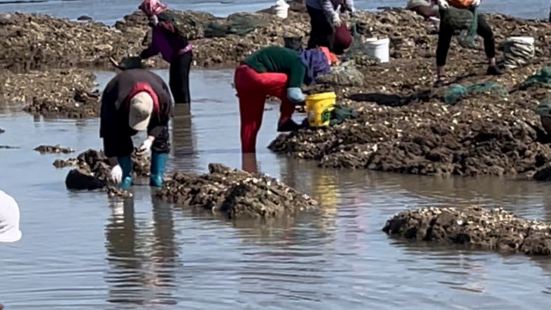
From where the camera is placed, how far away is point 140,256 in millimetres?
9516

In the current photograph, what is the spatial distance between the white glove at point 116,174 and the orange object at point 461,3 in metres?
6.26

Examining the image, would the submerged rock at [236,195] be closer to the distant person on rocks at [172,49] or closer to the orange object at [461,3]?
the distant person on rocks at [172,49]

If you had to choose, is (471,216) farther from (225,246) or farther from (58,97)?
(58,97)

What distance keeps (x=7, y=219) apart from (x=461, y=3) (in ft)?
37.0

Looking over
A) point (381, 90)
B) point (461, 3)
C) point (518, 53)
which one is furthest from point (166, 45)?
point (518, 53)

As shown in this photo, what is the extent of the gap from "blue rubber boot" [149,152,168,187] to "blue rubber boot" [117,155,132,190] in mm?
189

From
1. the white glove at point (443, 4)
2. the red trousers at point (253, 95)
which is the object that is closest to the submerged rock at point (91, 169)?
the red trousers at point (253, 95)

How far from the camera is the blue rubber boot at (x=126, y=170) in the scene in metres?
12.1

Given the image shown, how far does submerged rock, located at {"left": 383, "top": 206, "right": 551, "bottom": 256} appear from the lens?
29.8 feet

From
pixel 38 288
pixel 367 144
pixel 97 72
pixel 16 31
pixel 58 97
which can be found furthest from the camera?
pixel 16 31

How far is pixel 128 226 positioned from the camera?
34.6 ft

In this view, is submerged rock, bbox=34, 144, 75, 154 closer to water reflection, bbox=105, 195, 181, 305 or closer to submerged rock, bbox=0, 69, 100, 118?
submerged rock, bbox=0, 69, 100, 118

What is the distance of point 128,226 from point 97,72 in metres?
13.5

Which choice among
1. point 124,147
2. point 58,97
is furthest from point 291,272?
point 58,97
